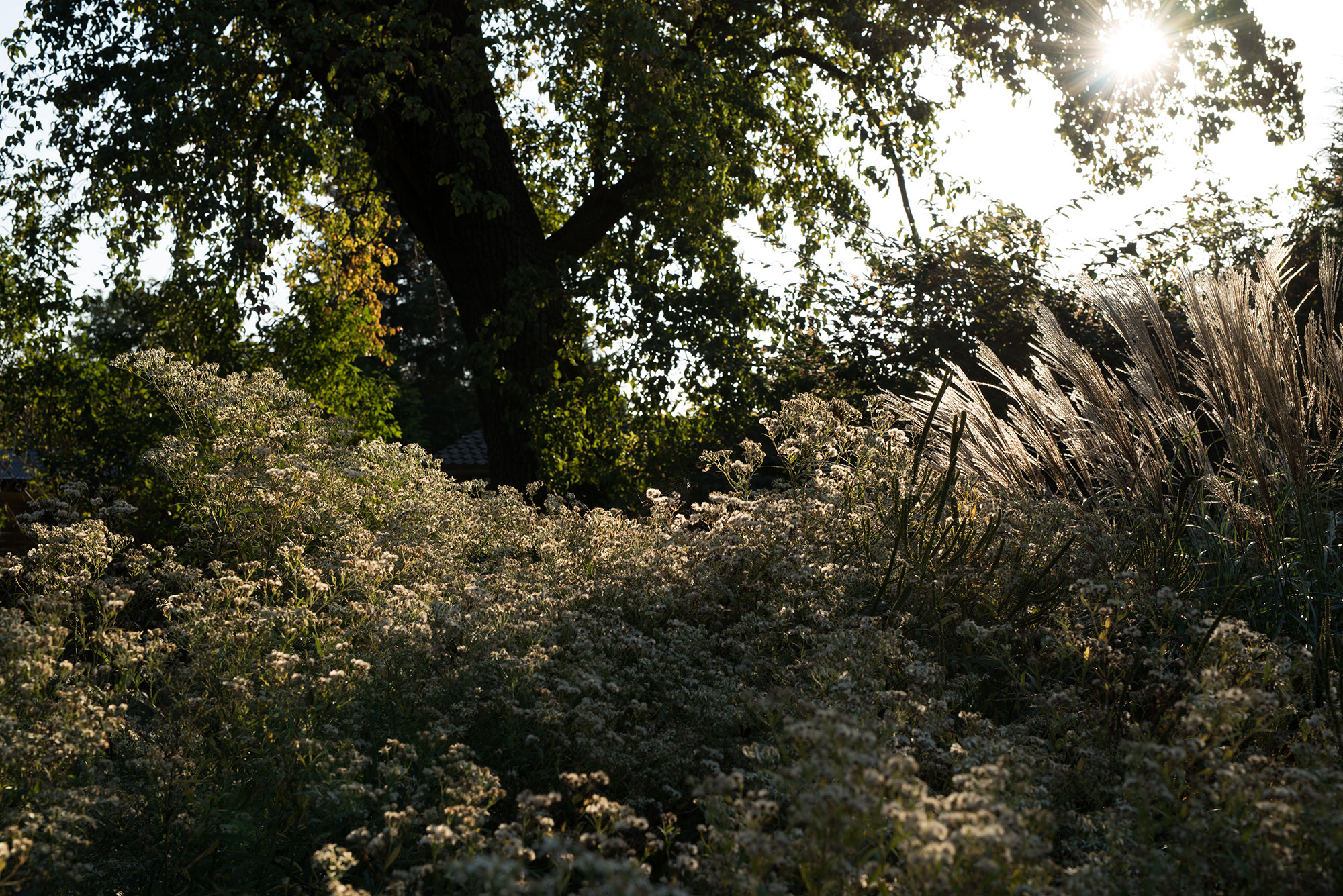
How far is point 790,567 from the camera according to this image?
3996 millimetres

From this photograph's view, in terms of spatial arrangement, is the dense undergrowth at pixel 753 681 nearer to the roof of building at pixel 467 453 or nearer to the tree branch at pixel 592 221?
the tree branch at pixel 592 221

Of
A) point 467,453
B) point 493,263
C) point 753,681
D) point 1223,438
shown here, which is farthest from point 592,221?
point 467,453

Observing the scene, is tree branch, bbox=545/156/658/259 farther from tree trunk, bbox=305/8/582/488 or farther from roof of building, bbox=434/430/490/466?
roof of building, bbox=434/430/490/466

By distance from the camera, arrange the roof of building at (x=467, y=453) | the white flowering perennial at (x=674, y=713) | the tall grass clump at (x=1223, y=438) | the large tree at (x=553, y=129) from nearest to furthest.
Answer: the white flowering perennial at (x=674, y=713), the tall grass clump at (x=1223, y=438), the large tree at (x=553, y=129), the roof of building at (x=467, y=453)

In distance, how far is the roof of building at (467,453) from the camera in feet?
81.7

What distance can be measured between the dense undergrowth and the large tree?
3.50 meters

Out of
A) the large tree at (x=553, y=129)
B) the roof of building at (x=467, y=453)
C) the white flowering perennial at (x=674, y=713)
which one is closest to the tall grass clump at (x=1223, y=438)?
the white flowering perennial at (x=674, y=713)

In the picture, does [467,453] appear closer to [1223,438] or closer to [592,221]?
[592,221]

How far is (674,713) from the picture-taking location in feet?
11.1

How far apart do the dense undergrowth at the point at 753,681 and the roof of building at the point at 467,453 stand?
19.6m

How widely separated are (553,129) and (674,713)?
27.9 ft

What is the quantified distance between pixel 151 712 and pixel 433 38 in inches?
262

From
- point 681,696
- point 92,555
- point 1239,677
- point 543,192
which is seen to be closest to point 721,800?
point 681,696

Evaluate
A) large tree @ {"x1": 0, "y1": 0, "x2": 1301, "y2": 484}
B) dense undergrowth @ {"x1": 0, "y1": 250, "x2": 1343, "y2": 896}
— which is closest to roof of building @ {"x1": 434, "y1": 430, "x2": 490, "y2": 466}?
large tree @ {"x1": 0, "y1": 0, "x2": 1301, "y2": 484}
